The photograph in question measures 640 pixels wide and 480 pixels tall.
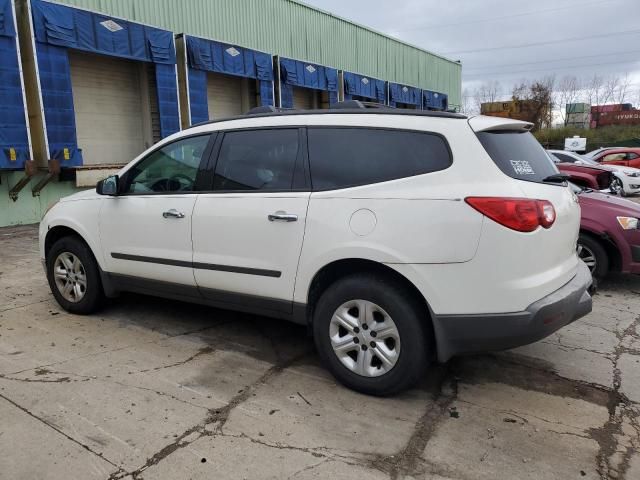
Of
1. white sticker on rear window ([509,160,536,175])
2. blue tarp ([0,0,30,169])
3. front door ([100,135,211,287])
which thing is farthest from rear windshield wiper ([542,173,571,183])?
blue tarp ([0,0,30,169])

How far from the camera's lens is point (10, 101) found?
10.9 metres

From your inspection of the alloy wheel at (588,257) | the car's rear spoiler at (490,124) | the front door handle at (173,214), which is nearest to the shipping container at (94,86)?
the front door handle at (173,214)

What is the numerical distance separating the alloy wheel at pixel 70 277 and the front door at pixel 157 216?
1.45 ft

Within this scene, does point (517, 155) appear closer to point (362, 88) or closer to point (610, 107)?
point (362, 88)

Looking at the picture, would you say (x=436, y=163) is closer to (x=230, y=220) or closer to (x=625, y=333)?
(x=230, y=220)

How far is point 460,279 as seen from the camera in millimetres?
3053

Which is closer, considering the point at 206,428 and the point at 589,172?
the point at 206,428

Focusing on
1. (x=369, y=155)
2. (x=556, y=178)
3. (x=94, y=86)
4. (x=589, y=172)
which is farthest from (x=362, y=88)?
(x=369, y=155)

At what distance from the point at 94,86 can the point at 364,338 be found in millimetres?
12537

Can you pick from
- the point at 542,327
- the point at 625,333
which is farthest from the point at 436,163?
the point at 625,333

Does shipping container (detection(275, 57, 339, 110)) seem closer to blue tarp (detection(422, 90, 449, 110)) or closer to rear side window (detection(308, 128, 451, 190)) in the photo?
blue tarp (detection(422, 90, 449, 110))

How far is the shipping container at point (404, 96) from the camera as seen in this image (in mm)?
25661

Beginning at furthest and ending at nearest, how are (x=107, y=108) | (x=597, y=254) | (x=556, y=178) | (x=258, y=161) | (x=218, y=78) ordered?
1. (x=218, y=78)
2. (x=107, y=108)
3. (x=597, y=254)
4. (x=258, y=161)
5. (x=556, y=178)

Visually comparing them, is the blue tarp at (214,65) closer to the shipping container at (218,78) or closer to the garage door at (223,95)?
the shipping container at (218,78)
